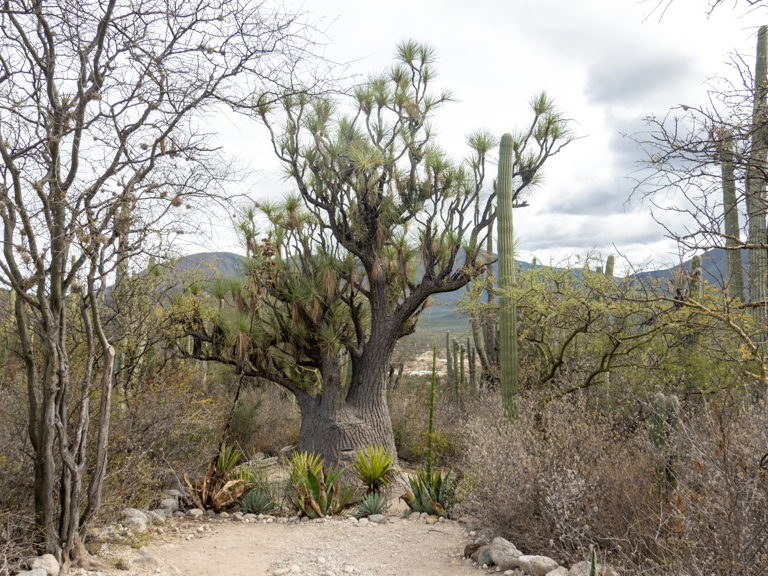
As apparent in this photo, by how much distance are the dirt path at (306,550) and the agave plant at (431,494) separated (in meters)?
0.34

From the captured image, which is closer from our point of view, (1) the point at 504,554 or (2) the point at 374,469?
(1) the point at 504,554

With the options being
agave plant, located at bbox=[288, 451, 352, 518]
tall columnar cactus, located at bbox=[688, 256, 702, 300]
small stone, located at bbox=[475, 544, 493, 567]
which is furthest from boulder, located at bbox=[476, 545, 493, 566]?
tall columnar cactus, located at bbox=[688, 256, 702, 300]

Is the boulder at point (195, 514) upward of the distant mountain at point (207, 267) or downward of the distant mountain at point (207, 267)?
downward

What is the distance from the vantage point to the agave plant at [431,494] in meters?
7.07

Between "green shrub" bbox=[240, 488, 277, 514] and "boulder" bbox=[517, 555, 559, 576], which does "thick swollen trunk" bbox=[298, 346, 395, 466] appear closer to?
"green shrub" bbox=[240, 488, 277, 514]

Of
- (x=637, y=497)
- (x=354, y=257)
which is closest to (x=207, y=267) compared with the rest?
(x=354, y=257)

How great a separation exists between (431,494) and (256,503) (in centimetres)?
211

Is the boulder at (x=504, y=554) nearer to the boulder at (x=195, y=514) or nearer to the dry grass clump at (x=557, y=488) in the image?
the dry grass clump at (x=557, y=488)

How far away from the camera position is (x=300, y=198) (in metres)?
10.8

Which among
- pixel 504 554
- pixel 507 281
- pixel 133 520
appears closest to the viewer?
pixel 504 554

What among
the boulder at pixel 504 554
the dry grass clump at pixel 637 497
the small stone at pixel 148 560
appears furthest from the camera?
the small stone at pixel 148 560

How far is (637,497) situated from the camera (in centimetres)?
448

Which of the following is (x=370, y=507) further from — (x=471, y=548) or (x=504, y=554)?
(x=504, y=554)

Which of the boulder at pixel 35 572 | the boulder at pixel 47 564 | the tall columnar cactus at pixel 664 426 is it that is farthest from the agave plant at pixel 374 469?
the boulder at pixel 35 572
